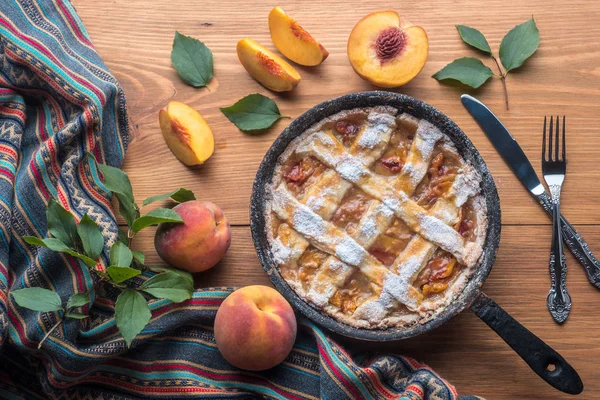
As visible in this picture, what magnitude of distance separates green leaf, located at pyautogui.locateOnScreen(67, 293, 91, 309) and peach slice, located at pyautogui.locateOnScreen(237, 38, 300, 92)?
67 centimetres

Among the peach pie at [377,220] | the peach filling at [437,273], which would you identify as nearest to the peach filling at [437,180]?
the peach pie at [377,220]

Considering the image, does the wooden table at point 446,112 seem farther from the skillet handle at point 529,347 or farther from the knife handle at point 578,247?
the skillet handle at point 529,347

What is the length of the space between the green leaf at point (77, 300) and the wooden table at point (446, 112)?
20cm

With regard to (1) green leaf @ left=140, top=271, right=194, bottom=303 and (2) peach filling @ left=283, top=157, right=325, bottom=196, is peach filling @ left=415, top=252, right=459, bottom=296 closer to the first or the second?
(2) peach filling @ left=283, top=157, right=325, bottom=196

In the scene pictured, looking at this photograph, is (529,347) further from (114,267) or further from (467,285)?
(114,267)

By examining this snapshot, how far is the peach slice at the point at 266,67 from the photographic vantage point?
5.30ft

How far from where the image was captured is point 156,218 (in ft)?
4.77

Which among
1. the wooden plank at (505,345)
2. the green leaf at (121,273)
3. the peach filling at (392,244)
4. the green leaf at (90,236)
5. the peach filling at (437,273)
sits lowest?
the wooden plank at (505,345)

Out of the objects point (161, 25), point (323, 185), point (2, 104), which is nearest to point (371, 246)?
point (323, 185)

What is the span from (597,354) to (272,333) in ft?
2.60

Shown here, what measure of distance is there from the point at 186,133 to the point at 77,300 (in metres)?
0.47

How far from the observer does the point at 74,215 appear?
153 cm

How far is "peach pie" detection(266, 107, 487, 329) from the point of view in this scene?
1505 millimetres

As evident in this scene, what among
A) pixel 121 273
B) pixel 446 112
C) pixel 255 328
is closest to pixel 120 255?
pixel 121 273
